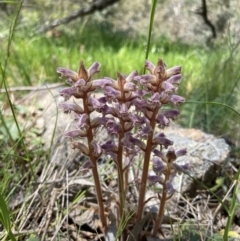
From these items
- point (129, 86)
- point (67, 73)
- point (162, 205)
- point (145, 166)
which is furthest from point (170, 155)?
point (67, 73)

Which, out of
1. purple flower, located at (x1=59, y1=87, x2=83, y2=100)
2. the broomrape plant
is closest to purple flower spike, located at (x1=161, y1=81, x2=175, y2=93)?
the broomrape plant

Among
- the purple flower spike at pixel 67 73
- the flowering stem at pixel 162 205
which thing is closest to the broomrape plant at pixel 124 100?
the purple flower spike at pixel 67 73

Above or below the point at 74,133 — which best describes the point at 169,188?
below

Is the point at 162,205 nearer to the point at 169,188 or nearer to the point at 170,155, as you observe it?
the point at 169,188

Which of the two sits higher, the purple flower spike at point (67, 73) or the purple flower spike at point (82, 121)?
the purple flower spike at point (67, 73)

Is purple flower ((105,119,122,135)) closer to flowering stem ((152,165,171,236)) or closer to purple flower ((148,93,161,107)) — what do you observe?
purple flower ((148,93,161,107))

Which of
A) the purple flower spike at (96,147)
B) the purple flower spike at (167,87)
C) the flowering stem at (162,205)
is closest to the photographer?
the purple flower spike at (167,87)

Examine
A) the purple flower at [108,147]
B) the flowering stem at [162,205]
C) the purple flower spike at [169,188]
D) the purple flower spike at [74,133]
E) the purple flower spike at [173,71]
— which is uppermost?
the purple flower spike at [173,71]

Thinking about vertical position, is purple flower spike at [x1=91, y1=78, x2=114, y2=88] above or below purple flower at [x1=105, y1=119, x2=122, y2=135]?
above

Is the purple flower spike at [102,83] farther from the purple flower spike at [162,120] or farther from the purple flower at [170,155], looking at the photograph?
the purple flower at [170,155]

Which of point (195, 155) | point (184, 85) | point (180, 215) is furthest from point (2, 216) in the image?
point (184, 85)

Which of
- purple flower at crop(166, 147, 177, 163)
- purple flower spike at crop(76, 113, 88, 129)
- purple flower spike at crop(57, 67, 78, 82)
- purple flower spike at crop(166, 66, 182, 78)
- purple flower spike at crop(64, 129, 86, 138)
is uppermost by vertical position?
purple flower spike at crop(166, 66, 182, 78)
